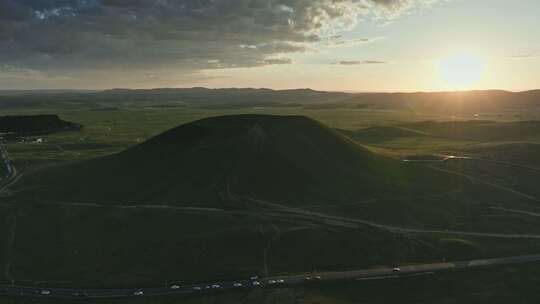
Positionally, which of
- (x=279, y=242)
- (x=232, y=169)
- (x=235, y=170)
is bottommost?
(x=279, y=242)

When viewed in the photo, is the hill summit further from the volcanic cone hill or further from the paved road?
the paved road

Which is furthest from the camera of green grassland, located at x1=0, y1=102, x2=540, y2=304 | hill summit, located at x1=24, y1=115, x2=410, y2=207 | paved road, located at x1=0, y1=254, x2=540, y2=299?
hill summit, located at x1=24, y1=115, x2=410, y2=207

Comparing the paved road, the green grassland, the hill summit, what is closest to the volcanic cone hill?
the hill summit

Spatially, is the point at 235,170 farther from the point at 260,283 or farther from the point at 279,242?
the point at 260,283

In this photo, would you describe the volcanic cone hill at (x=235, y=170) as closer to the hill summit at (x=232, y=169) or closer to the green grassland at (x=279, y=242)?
the hill summit at (x=232, y=169)

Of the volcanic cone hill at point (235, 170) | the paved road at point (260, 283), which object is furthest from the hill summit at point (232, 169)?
the paved road at point (260, 283)

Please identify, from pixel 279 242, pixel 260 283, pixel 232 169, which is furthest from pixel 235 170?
pixel 260 283

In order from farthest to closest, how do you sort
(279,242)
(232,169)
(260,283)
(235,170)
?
(232,169) → (235,170) → (279,242) → (260,283)

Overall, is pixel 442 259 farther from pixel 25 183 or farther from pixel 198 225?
pixel 25 183
